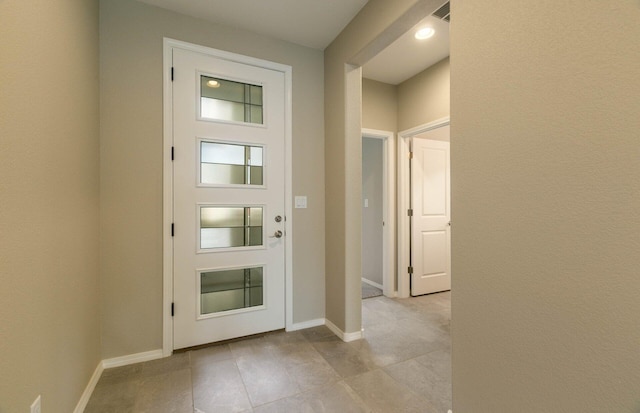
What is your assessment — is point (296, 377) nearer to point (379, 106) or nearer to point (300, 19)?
point (300, 19)

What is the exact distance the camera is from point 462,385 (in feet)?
4.36

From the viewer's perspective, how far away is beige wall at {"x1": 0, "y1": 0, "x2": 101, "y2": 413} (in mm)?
953

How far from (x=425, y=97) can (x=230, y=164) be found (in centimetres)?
232

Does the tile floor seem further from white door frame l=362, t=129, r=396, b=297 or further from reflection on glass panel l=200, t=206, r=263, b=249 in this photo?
white door frame l=362, t=129, r=396, b=297

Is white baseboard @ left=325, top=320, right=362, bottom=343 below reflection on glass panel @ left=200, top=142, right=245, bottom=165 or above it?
below

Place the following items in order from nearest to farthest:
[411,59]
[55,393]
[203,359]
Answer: [55,393]
[203,359]
[411,59]

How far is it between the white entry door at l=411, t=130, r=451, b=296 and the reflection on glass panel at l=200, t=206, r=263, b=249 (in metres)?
2.06

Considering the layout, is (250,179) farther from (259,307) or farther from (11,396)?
(11,396)

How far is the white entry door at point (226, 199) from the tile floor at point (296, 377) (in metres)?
0.28

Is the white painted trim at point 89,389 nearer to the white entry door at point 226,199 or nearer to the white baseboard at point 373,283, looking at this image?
the white entry door at point 226,199

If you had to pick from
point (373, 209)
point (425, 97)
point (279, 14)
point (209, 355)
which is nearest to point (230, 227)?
point (209, 355)

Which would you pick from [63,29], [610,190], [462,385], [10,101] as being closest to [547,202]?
[610,190]

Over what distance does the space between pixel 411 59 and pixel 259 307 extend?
A: 117 inches

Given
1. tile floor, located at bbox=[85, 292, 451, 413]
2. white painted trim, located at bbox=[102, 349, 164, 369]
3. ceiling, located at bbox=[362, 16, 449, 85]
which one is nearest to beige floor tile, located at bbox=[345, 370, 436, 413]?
tile floor, located at bbox=[85, 292, 451, 413]
